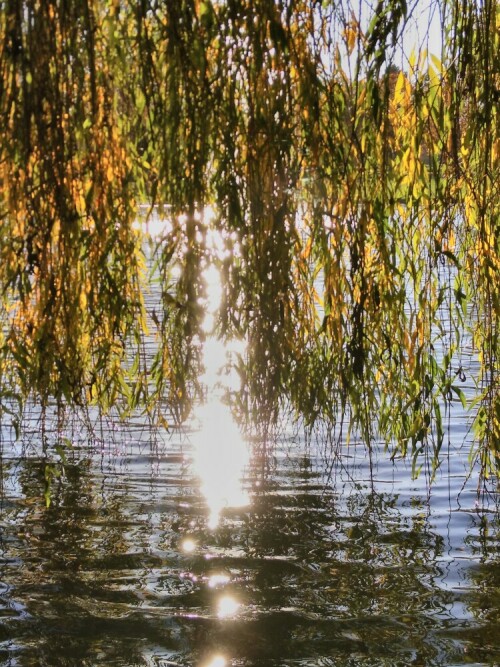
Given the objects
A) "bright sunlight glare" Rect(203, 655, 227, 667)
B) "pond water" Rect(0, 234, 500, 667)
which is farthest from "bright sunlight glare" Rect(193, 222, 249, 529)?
"bright sunlight glare" Rect(203, 655, 227, 667)

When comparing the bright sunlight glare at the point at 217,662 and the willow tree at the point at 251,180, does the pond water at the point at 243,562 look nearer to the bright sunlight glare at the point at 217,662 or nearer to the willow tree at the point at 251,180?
the bright sunlight glare at the point at 217,662

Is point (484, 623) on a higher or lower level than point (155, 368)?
lower

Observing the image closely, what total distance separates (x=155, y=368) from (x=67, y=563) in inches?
39.0

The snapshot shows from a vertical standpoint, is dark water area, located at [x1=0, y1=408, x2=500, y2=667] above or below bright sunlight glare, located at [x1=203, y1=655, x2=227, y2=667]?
above

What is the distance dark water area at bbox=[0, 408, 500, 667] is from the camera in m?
3.64

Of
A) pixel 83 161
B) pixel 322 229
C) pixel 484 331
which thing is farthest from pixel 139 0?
pixel 484 331

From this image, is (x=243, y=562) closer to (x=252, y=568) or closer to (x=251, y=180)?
(x=252, y=568)

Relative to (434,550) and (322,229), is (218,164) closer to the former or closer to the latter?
(322,229)

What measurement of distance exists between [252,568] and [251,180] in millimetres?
1788

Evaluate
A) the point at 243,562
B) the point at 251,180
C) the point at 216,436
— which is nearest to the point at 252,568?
the point at 243,562

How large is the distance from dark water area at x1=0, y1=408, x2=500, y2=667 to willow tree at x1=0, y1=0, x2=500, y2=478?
0.50m

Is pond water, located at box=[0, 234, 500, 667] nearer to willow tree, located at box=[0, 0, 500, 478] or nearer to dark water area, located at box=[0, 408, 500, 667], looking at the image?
dark water area, located at box=[0, 408, 500, 667]

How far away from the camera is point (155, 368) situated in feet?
14.2

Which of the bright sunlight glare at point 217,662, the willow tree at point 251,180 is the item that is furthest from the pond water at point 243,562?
the willow tree at point 251,180
